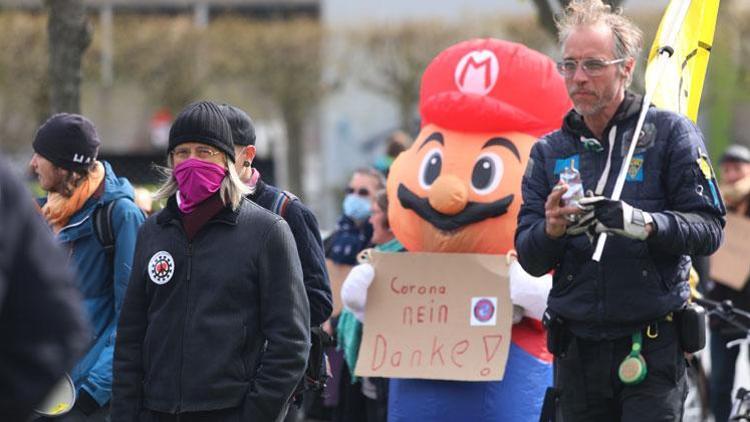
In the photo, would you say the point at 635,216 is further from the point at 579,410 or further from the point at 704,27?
the point at 704,27

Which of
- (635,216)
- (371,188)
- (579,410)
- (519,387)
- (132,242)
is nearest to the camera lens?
(635,216)

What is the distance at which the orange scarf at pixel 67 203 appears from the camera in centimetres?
596

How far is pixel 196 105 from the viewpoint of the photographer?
5.18m

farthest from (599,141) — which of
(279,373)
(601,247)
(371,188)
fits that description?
(371,188)

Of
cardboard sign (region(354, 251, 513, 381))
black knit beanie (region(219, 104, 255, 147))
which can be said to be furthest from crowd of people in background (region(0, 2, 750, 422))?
cardboard sign (region(354, 251, 513, 381))

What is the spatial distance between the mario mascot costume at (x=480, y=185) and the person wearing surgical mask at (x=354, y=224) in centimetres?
109

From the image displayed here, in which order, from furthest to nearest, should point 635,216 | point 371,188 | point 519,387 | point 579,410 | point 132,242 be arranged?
point 371,188 < point 519,387 < point 132,242 < point 579,410 < point 635,216

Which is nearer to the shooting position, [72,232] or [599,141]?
[599,141]

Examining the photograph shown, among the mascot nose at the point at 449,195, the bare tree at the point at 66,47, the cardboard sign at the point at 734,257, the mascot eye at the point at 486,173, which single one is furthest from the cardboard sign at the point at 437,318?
the cardboard sign at the point at 734,257

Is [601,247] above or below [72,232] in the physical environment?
above

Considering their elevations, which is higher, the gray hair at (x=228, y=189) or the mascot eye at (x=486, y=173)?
the gray hair at (x=228, y=189)

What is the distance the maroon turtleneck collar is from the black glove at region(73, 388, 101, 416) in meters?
1.11

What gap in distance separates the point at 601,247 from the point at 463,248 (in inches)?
90.5

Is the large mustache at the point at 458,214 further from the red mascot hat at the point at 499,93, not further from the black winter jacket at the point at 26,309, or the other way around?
the black winter jacket at the point at 26,309
